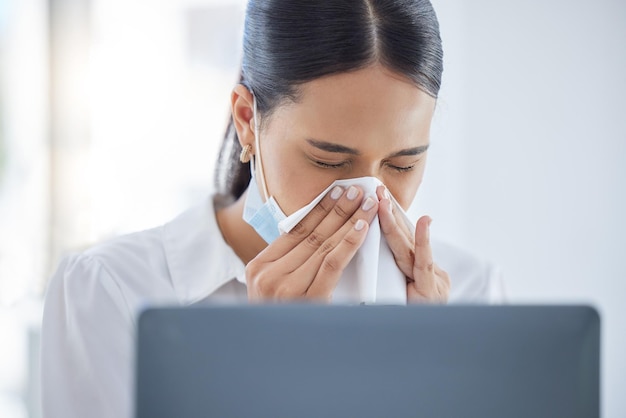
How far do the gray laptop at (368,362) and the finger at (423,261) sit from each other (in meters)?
0.71

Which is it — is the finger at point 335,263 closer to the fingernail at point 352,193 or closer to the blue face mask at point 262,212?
the fingernail at point 352,193

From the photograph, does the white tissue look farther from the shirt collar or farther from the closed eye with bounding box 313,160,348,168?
the shirt collar

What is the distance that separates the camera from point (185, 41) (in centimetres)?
348

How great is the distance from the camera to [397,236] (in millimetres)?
1376

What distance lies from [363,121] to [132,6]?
252 centimetres

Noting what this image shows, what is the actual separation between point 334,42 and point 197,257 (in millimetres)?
529

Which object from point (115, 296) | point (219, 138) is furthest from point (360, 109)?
point (219, 138)

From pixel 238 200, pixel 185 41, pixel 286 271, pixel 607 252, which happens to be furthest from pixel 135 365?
pixel 185 41

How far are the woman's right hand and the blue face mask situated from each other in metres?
0.09

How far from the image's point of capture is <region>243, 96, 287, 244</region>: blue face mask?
58.3 inches

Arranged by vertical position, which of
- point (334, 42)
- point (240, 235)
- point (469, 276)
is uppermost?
point (334, 42)

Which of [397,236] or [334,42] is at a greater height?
[334,42]

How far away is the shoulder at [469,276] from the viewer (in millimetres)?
1771

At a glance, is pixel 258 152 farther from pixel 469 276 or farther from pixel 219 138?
pixel 219 138
